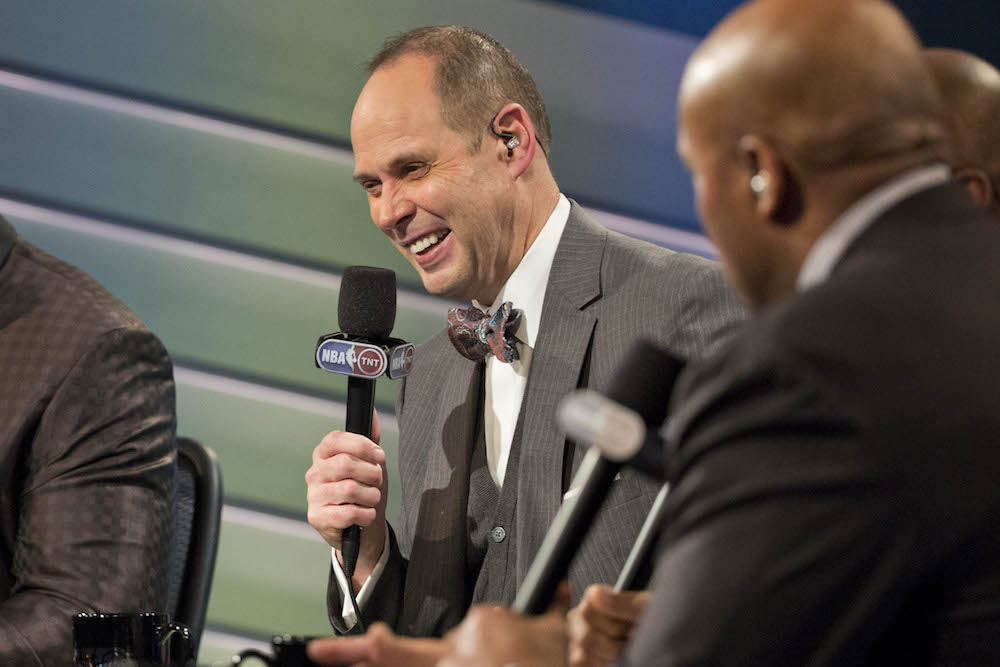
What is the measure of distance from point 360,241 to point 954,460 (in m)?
2.12

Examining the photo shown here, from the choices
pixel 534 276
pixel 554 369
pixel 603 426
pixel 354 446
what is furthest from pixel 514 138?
pixel 603 426

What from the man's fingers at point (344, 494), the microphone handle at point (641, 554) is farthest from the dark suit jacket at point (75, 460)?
the microphone handle at point (641, 554)

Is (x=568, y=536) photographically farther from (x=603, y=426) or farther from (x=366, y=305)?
(x=366, y=305)

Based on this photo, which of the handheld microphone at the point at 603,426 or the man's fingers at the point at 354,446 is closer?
the handheld microphone at the point at 603,426

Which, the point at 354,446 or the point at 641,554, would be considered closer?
the point at 641,554

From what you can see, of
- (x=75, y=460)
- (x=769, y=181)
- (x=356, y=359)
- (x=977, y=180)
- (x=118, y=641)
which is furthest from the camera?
(x=75, y=460)

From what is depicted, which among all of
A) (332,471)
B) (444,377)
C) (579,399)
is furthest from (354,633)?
(579,399)

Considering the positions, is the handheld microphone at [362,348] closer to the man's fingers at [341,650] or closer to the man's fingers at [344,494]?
the man's fingers at [344,494]

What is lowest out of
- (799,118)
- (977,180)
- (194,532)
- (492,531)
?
(194,532)

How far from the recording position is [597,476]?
91 centimetres

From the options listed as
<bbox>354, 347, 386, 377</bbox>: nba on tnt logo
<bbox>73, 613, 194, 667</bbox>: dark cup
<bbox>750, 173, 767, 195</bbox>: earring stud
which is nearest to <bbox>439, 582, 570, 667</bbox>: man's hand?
<bbox>750, 173, 767, 195</bbox>: earring stud

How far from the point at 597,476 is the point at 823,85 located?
1.15 ft

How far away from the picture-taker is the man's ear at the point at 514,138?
6.97ft

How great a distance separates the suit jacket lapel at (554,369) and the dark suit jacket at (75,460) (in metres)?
0.61
